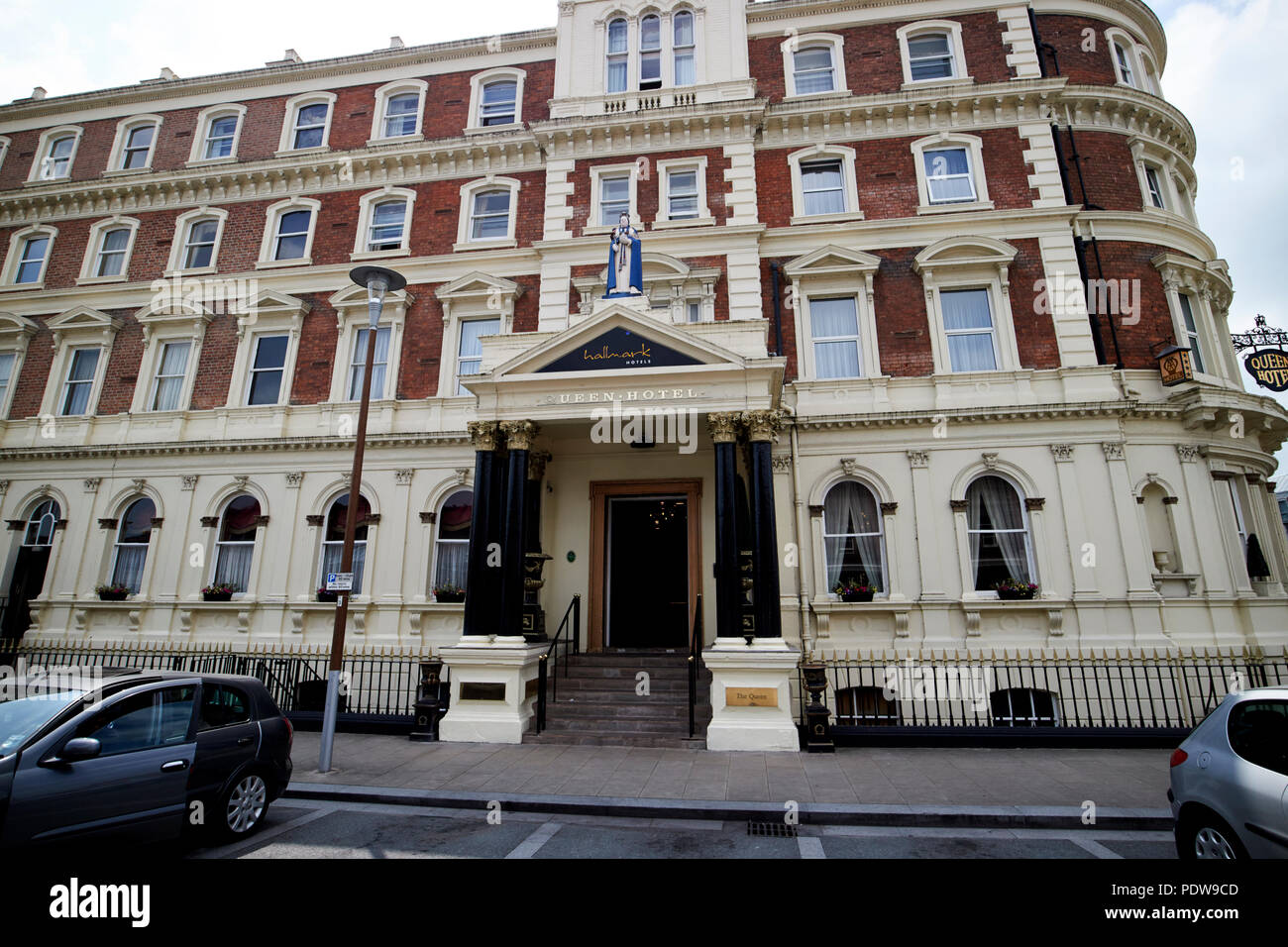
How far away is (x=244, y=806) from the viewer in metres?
5.99

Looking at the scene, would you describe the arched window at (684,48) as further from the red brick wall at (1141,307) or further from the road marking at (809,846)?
the road marking at (809,846)

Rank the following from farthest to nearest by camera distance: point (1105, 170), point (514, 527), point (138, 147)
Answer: point (138, 147), point (1105, 170), point (514, 527)

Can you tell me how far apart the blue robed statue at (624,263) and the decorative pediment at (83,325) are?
1456 centimetres

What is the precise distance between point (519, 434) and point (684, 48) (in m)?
12.5

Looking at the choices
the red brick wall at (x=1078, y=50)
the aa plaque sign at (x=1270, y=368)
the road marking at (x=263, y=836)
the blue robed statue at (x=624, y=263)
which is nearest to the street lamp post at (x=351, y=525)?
the road marking at (x=263, y=836)

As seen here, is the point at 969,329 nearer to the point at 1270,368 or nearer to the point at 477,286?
the point at 1270,368

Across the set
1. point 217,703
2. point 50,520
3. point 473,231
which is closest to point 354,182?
point 473,231

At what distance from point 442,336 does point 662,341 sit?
7050mm

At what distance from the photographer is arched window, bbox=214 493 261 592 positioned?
14992 mm

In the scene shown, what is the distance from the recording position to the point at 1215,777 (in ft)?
14.9

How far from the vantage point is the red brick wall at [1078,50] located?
15.5 meters

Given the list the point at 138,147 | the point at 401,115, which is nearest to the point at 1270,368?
the point at 401,115

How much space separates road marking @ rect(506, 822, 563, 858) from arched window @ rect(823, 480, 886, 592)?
8.03 m

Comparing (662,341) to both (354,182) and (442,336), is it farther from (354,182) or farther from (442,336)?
(354,182)
